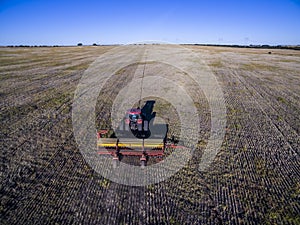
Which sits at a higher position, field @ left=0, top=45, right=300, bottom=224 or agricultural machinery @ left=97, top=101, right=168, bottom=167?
agricultural machinery @ left=97, top=101, right=168, bottom=167

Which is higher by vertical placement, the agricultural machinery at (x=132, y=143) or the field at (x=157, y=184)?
the agricultural machinery at (x=132, y=143)

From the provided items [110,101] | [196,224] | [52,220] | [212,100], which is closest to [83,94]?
[110,101]

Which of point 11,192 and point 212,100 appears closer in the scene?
point 11,192

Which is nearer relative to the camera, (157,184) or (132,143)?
(157,184)

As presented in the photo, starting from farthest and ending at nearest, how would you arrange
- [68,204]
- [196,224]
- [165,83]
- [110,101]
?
[165,83], [110,101], [68,204], [196,224]

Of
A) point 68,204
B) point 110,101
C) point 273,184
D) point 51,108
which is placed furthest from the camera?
point 110,101

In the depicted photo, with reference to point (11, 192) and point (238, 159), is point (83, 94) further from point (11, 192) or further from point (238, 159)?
point (238, 159)

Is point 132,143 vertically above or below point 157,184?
above

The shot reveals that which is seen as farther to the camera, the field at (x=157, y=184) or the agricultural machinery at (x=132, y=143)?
the agricultural machinery at (x=132, y=143)

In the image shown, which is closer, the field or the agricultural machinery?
the field
